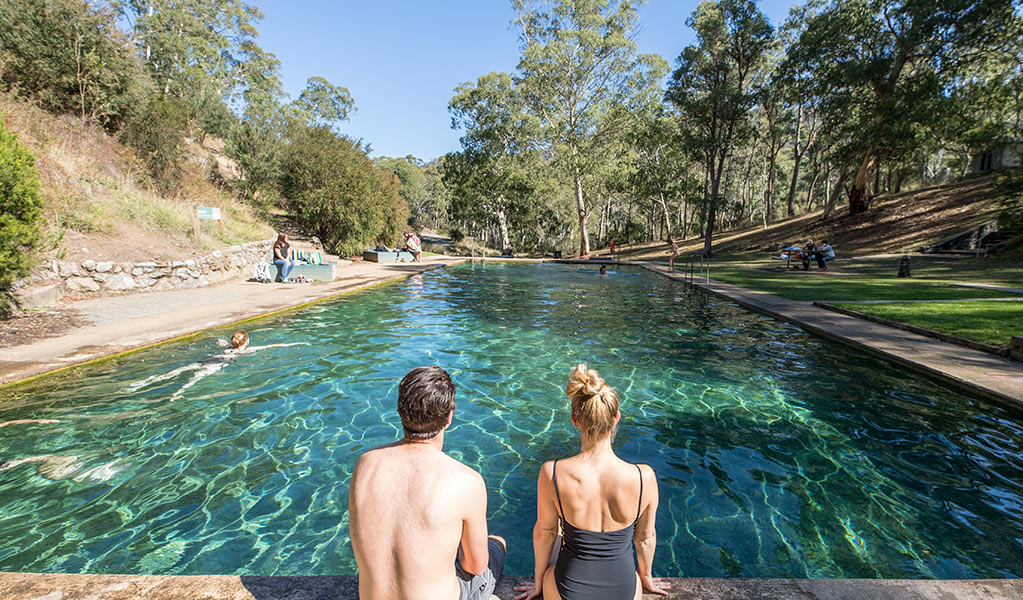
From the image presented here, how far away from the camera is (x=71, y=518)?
3.73 meters

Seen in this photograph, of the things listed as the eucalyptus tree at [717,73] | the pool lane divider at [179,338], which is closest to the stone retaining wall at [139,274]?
the pool lane divider at [179,338]

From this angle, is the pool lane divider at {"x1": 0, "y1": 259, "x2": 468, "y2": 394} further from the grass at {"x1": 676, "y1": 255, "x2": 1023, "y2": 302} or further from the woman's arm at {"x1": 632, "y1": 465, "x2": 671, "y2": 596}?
the grass at {"x1": 676, "y1": 255, "x2": 1023, "y2": 302}

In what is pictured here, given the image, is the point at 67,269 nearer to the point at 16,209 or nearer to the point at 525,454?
the point at 16,209

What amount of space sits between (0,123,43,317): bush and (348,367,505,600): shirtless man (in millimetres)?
9595

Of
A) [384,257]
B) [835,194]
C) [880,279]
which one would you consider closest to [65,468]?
[880,279]

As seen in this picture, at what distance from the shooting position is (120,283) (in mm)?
12125

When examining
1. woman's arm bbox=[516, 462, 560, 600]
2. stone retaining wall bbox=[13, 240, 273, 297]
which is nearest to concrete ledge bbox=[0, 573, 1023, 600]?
woman's arm bbox=[516, 462, 560, 600]

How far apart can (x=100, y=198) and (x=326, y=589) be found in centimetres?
1763

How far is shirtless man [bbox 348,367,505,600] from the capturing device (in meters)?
1.82

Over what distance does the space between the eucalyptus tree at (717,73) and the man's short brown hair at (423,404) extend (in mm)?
29656

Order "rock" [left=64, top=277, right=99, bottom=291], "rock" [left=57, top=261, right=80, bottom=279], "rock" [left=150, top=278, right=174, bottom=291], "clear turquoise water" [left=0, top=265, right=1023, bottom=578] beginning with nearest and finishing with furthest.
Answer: "clear turquoise water" [left=0, top=265, right=1023, bottom=578] → "rock" [left=57, top=261, right=80, bottom=279] → "rock" [left=64, top=277, right=99, bottom=291] → "rock" [left=150, top=278, right=174, bottom=291]

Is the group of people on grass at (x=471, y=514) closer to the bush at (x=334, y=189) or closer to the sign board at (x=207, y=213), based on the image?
the sign board at (x=207, y=213)

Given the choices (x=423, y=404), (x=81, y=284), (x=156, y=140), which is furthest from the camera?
(x=156, y=140)

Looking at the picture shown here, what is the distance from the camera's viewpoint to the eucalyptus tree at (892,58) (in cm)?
2195
